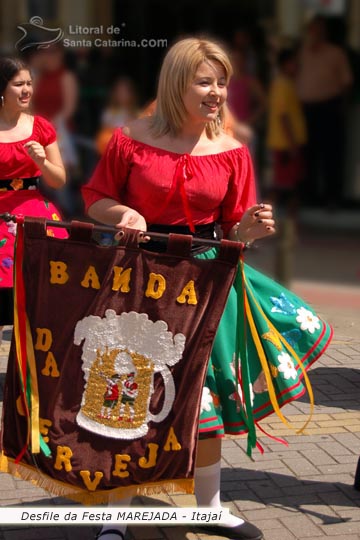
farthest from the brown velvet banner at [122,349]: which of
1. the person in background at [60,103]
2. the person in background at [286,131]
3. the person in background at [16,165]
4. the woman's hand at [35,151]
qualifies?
the person in background at [286,131]

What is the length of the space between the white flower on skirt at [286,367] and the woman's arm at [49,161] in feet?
6.07

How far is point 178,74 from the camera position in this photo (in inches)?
150

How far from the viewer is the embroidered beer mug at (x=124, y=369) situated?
361 cm

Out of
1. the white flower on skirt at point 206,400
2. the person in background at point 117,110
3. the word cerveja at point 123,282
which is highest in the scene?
the person in background at point 117,110

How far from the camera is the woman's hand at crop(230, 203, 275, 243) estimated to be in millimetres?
3786

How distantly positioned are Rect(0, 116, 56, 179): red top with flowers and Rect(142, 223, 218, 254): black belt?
167 centimetres

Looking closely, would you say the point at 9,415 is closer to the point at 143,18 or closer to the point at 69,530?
the point at 69,530

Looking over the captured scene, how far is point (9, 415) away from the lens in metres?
3.78

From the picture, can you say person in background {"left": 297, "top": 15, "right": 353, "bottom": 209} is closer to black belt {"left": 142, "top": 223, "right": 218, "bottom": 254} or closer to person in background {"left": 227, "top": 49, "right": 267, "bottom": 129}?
person in background {"left": 227, "top": 49, "right": 267, "bottom": 129}

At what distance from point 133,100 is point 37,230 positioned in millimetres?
9161

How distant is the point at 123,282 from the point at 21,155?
2.10 meters

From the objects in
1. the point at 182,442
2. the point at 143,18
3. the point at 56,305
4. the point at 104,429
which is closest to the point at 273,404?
the point at 182,442
